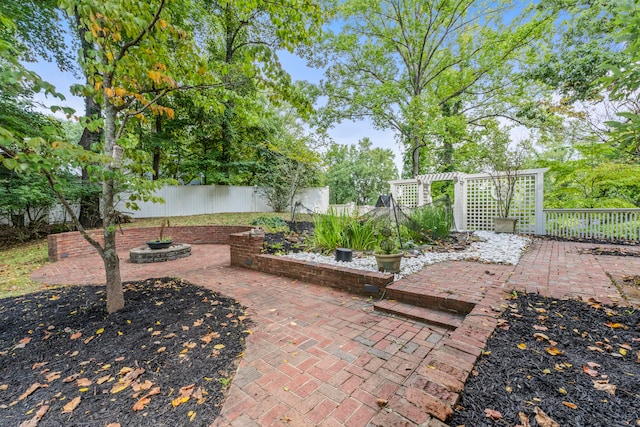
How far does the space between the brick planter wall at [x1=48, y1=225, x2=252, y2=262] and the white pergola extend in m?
5.46

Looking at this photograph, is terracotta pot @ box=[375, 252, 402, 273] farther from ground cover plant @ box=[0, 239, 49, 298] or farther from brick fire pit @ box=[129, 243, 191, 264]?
ground cover plant @ box=[0, 239, 49, 298]

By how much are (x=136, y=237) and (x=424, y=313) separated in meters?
7.71

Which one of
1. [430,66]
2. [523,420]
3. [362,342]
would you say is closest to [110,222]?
[362,342]

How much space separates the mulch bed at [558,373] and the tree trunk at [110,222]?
3169 mm

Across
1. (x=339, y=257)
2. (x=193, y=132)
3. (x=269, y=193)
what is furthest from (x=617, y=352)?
(x=193, y=132)

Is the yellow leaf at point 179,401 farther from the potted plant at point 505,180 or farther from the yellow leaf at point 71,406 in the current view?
the potted plant at point 505,180

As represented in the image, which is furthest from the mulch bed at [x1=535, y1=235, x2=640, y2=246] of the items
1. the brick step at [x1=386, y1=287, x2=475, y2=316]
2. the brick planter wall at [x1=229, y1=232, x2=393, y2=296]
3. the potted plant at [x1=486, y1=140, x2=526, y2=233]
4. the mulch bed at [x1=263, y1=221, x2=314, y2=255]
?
the mulch bed at [x1=263, y1=221, x2=314, y2=255]

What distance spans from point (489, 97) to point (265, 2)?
13.3m

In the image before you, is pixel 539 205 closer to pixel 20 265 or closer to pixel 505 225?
pixel 505 225

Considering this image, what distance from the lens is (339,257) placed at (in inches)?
172

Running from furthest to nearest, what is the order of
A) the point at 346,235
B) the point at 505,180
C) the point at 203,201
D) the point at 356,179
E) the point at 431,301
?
the point at 356,179, the point at 203,201, the point at 505,180, the point at 346,235, the point at 431,301

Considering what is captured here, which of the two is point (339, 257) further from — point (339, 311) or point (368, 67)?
point (368, 67)

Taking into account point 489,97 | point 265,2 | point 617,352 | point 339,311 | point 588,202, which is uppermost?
point 489,97

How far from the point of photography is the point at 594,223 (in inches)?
288
